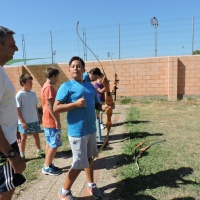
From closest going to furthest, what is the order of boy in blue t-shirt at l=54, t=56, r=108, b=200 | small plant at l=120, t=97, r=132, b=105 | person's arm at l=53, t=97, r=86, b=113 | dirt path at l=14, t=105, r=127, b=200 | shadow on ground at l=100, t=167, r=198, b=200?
person's arm at l=53, t=97, r=86, b=113, boy in blue t-shirt at l=54, t=56, r=108, b=200, shadow on ground at l=100, t=167, r=198, b=200, dirt path at l=14, t=105, r=127, b=200, small plant at l=120, t=97, r=132, b=105

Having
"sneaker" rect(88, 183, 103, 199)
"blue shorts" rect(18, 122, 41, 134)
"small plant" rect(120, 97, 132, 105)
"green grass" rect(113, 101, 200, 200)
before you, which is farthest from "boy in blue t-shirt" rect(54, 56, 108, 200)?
"small plant" rect(120, 97, 132, 105)

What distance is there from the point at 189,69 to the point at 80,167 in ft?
31.2

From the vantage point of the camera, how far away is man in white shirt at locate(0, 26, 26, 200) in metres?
1.97

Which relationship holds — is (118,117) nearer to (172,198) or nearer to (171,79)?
(171,79)

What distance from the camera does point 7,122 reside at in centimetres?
209

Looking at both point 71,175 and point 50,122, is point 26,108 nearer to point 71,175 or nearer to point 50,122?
point 50,122

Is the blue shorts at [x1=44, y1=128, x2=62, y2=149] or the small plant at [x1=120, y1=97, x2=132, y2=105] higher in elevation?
the blue shorts at [x1=44, y1=128, x2=62, y2=149]

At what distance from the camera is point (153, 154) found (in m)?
4.48

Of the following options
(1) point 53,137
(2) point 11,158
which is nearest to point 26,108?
(1) point 53,137

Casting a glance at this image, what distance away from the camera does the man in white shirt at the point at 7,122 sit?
1970mm

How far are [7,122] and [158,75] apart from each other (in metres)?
10.1

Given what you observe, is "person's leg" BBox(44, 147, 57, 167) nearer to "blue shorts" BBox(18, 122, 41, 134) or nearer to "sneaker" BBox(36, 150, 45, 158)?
"blue shorts" BBox(18, 122, 41, 134)

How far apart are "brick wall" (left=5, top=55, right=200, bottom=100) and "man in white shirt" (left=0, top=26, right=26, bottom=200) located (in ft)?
29.7

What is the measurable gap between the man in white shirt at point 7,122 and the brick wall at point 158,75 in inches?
356
